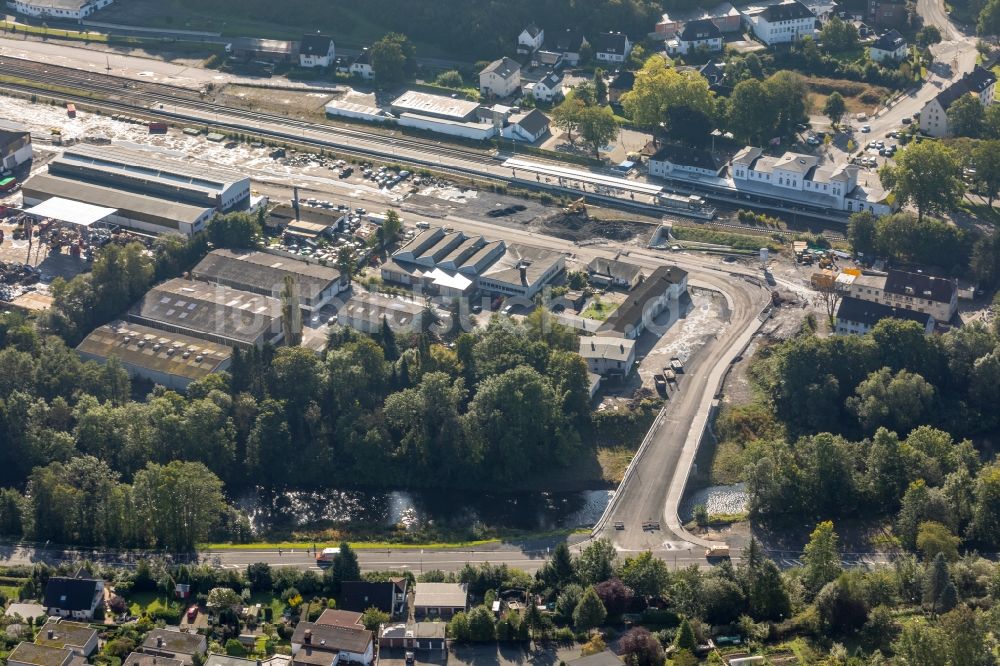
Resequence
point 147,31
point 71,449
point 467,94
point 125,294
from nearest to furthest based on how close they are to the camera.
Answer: point 71,449 < point 125,294 < point 467,94 < point 147,31

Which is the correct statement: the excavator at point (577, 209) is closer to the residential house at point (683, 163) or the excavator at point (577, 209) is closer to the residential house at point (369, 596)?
the residential house at point (683, 163)

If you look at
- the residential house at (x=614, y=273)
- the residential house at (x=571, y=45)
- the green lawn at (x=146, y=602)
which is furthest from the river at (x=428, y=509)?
the residential house at (x=571, y=45)

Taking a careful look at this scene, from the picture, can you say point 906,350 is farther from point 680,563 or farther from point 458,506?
point 458,506

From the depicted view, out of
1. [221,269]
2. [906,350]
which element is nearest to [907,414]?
[906,350]

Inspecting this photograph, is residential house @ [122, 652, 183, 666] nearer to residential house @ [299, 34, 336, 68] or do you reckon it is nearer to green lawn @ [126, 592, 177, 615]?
green lawn @ [126, 592, 177, 615]

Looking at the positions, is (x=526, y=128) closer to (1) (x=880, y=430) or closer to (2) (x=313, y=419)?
(2) (x=313, y=419)

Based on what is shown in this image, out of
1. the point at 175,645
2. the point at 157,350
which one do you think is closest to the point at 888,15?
the point at 157,350

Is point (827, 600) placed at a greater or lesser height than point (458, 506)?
greater

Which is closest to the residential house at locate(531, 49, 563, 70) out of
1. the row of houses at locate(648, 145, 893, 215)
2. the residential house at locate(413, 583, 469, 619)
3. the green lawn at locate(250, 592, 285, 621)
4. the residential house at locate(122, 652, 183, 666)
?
the row of houses at locate(648, 145, 893, 215)
